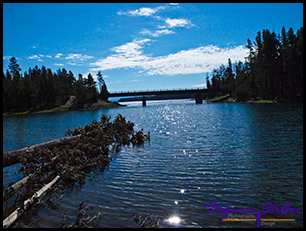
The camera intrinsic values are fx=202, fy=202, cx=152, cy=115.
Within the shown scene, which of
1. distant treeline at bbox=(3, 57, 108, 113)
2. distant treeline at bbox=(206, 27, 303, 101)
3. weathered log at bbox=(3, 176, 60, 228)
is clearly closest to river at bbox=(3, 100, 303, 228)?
weathered log at bbox=(3, 176, 60, 228)

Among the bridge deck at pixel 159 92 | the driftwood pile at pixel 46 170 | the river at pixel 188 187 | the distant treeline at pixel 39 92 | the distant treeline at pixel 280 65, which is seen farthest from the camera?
the bridge deck at pixel 159 92

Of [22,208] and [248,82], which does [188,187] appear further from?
[248,82]

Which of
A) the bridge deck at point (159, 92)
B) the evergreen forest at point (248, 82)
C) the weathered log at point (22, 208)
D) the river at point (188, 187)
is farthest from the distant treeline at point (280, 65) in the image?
the weathered log at point (22, 208)

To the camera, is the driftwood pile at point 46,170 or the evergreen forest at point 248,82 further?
the evergreen forest at point 248,82

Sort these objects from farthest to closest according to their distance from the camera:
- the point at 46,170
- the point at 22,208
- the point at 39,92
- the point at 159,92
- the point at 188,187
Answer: the point at 159,92 < the point at 39,92 < the point at 46,170 < the point at 188,187 < the point at 22,208

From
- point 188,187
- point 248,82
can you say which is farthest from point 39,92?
point 188,187

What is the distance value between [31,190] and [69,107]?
125m

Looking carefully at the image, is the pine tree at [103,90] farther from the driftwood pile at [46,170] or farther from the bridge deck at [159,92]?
the driftwood pile at [46,170]

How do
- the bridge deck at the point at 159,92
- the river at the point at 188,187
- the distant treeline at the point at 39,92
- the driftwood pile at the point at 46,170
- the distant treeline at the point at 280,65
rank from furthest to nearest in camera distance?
1. the bridge deck at the point at 159,92
2. the distant treeline at the point at 39,92
3. the distant treeline at the point at 280,65
4. the driftwood pile at the point at 46,170
5. the river at the point at 188,187

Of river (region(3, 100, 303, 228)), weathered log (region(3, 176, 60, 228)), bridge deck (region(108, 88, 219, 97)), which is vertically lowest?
river (region(3, 100, 303, 228))

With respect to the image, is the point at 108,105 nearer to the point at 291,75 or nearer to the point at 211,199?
the point at 291,75

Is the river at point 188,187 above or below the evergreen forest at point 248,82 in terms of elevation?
below

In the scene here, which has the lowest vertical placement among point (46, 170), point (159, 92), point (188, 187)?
point (188, 187)

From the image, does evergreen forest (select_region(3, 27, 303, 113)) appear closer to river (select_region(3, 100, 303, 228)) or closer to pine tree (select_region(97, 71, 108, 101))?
pine tree (select_region(97, 71, 108, 101))
